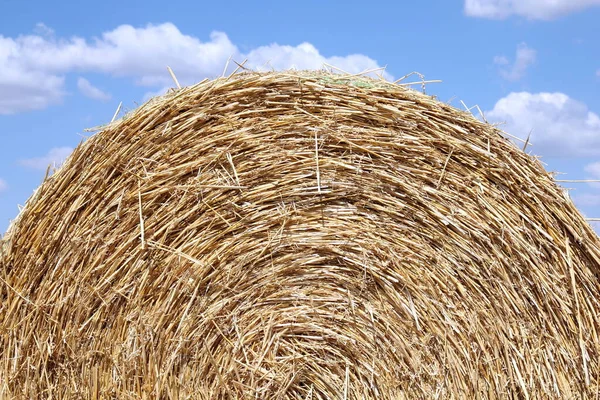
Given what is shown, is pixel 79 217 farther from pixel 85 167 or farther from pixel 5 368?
pixel 5 368

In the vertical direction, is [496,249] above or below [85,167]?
below

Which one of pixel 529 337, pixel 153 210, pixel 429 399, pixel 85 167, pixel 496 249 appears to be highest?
pixel 85 167

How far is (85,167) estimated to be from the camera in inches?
123

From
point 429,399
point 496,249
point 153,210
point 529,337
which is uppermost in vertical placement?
point 153,210

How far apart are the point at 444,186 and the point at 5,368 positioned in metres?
1.93

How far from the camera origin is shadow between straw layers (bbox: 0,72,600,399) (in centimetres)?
302

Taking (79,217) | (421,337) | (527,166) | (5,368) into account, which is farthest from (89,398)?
(527,166)

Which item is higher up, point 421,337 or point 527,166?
point 527,166

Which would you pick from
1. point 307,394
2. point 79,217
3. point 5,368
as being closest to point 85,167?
point 79,217

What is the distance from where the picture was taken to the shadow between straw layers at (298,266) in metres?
3.02

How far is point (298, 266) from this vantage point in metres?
3.04

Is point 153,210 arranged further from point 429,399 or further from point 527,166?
point 527,166

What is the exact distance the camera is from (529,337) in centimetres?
304

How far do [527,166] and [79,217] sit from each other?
1850 millimetres
